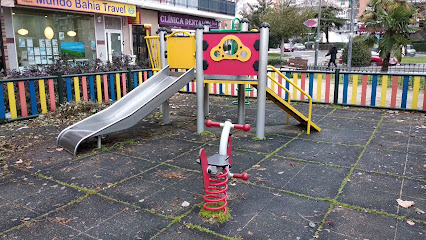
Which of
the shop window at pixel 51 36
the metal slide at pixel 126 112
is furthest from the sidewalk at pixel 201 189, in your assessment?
the shop window at pixel 51 36

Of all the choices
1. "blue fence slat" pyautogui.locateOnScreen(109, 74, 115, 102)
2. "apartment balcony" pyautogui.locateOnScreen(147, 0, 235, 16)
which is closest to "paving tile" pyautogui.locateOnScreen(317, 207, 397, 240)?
"blue fence slat" pyautogui.locateOnScreen(109, 74, 115, 102)

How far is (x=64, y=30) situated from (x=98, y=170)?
555 inches

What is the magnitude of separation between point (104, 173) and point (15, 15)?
12802 mm

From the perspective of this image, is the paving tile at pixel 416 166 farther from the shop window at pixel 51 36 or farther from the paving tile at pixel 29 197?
the shop window at pixel 51 36

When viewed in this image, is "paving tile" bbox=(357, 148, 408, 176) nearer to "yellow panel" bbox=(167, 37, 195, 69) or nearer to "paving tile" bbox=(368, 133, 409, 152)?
"paving tile" bbox=(368, 133, 409, 152)

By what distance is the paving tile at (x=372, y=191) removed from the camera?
4031mm

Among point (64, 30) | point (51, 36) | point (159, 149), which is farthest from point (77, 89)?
point (64, 30)

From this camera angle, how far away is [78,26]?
17891 mm

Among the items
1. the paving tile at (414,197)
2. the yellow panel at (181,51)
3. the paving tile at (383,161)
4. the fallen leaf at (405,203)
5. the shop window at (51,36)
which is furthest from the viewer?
the shop window at (51,36)

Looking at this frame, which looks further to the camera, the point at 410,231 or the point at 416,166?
the point at 416,166

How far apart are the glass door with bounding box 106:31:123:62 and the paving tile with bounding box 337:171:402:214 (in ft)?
54.7

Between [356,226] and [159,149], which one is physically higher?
[159,149]

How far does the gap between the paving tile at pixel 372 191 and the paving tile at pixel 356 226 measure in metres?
0.25

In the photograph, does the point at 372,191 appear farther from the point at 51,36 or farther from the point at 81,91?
the point at 51,36
